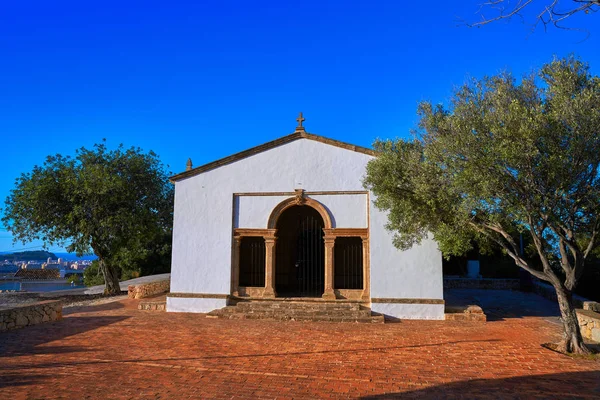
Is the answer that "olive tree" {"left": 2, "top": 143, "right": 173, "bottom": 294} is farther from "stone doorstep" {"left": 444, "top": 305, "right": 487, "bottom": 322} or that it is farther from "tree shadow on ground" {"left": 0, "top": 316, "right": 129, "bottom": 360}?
"stone doorstep" {"left": 444, "top": 305, "right": 487, "bottom": 322}

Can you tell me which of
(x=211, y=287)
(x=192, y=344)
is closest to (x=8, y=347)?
(x=192, y=344)

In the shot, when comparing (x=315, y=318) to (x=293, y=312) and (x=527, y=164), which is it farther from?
(x=527, y=164)

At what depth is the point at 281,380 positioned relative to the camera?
7.48 meters

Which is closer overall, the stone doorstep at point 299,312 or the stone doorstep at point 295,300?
the stone doorstep at point 299,312

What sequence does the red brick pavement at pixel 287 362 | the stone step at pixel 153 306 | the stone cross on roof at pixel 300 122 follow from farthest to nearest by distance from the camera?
the stone cross on roof at pixel 300 122
the stone step at pixel 153 306
the red brick pavement at pixel 287 362

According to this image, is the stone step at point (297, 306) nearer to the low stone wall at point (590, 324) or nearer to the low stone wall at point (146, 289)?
the low stone wall at point (590, 324)

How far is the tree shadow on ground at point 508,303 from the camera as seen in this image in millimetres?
15025

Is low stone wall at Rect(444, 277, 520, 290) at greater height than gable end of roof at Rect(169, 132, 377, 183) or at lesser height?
lesser

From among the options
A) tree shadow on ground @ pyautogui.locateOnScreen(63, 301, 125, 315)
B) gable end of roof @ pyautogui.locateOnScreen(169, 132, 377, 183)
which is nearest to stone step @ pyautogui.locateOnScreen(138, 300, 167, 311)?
tree shadow on ground @ pyautogui.locateOnScreen(63, 301, 125, 315)

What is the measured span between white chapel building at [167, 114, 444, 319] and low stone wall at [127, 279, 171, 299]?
13.3ft

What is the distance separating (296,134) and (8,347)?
10584 millimetres

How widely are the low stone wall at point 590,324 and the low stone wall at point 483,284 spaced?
13.5 metres

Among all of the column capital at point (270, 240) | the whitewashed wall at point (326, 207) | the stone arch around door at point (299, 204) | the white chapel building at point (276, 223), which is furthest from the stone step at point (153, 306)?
the stone arch around door at point (299, 204)

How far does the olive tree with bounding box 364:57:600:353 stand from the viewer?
8.39m
